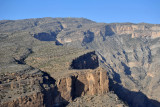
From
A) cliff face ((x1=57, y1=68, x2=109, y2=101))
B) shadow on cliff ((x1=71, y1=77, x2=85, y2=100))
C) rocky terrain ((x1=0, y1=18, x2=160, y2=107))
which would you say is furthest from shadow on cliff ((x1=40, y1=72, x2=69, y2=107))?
shadow on cliff ((x1=71, y1=77, x2=85, y2=100))

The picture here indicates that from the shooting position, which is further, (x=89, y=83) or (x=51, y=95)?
(x=89, y=83)

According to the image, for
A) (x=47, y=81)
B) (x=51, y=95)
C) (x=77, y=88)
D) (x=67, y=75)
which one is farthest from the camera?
(x=77, y=88)

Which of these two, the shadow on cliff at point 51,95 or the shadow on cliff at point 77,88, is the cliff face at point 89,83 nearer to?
the shadow on cliff at point 77,88

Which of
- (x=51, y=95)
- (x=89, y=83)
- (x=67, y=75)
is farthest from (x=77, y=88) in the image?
(x=51, y=95)

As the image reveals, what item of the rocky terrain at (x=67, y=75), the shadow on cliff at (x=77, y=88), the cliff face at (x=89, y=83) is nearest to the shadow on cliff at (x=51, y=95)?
the rocky terrain at (x=67, y=75)

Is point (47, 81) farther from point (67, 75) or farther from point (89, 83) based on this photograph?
point (89, 83)

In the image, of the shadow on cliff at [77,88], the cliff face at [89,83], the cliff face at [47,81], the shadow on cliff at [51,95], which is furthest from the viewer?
the shadow on cliff at [77,88]

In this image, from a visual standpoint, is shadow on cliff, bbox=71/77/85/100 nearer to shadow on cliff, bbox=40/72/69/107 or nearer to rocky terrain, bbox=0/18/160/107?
rocky terrain, bbox=0/18/160/107

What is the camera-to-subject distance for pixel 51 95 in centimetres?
4253

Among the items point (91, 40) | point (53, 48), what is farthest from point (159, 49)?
point (53, 48)

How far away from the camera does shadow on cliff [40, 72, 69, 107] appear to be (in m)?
40.8

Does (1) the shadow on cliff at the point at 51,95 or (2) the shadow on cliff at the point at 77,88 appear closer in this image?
(1) the shadow on cliff at the point at 51,95

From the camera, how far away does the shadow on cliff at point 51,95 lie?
40781 millimetres

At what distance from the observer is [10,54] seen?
2479 inches
